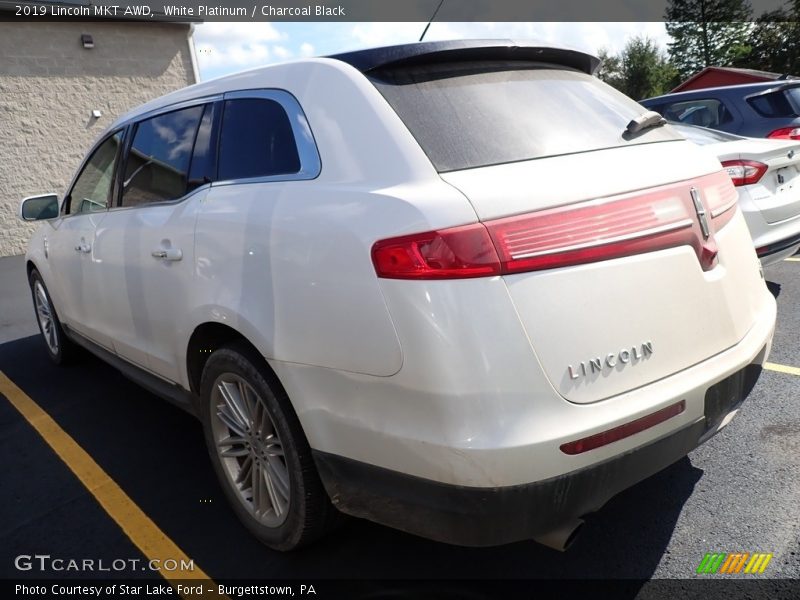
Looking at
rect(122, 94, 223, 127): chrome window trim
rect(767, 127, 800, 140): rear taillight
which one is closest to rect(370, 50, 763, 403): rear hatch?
rect(122, 94, 223, 127): chrome window trim

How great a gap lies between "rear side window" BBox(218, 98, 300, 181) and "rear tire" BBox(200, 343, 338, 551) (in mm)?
682

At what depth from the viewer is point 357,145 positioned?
82.5 inches

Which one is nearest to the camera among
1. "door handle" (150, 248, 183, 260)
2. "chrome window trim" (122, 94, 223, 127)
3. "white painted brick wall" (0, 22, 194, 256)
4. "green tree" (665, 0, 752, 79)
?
"door handle" (150, 248, 183, 260)

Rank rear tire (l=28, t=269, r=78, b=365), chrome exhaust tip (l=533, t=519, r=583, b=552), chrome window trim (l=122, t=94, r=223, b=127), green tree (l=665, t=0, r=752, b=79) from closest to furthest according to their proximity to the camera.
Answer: chrome exhaust tip (l=533, t=519, r=583, b=552) → chrome window trim (l=122, t=94, r=223, b=127) → rear tire (l=28, t=269, r=78, b=365) → green tree (l=665, t=0, r=752, b=79)

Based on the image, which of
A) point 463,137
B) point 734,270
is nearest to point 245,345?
point 463,137

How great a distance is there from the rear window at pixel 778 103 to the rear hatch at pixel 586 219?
201 inches

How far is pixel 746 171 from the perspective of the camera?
4547mm

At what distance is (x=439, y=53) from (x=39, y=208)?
3.51 m

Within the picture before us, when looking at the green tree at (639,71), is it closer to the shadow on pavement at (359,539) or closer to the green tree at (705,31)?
the green tree at (705,31)

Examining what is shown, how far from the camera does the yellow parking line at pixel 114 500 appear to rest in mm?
2590

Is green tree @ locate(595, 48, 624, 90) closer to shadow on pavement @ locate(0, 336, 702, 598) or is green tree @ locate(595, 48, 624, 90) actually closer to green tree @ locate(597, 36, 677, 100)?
green tree @ locate(597, 36, 677, 100)

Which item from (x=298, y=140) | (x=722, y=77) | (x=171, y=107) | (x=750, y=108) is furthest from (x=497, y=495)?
(x=722, y=77)

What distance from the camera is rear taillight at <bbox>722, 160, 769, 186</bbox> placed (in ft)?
14.9

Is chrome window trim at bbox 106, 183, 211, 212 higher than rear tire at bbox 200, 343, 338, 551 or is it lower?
higher
